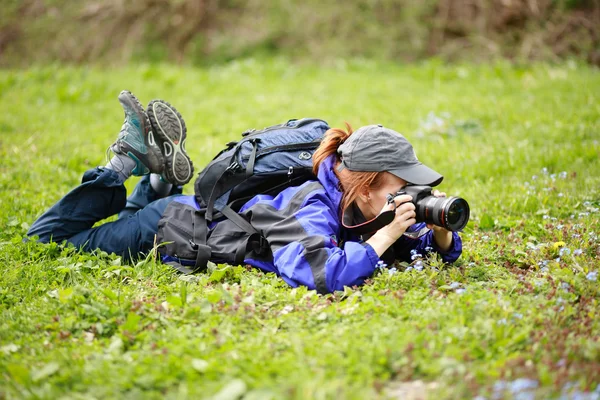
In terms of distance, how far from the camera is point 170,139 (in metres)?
4.19

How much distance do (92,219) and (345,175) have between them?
70.2 inches

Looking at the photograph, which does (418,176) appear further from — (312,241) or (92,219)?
(92,219)

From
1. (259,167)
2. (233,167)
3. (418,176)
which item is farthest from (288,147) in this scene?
(418,176)

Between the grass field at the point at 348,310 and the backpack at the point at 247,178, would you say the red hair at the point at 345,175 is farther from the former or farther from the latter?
the grass field at the point at 348,310

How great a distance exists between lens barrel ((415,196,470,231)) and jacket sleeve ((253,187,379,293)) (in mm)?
350

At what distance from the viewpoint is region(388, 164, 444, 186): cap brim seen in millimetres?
3361

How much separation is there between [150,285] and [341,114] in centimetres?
466

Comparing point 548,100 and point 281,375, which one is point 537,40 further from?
point 281,375

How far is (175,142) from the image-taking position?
4227 mm

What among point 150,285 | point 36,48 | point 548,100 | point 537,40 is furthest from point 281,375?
point 36,48

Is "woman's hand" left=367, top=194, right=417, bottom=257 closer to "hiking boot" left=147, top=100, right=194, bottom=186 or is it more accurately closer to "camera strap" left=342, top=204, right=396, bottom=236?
"camera strap" left=342, top=204, right=396, bottom=236

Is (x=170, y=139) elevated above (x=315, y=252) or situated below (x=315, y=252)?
above

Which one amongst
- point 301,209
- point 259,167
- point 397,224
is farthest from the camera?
point 259,167

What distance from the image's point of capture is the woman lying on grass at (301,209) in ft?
10.8
